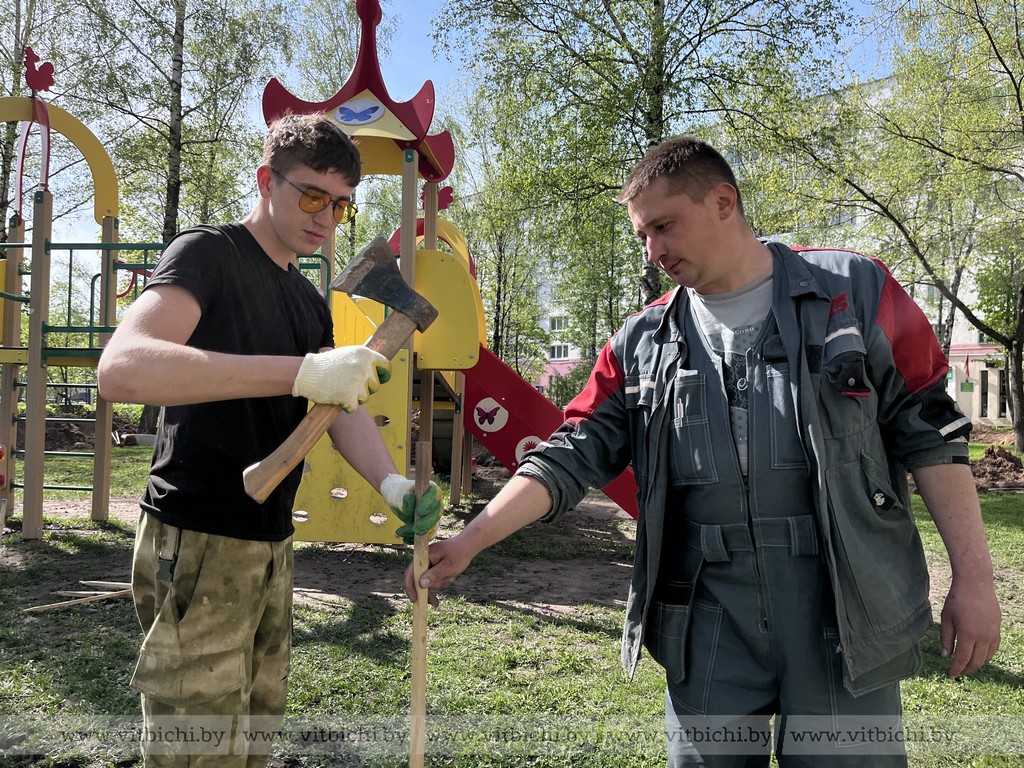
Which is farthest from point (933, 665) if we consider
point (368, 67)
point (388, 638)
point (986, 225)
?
point (986, 225)

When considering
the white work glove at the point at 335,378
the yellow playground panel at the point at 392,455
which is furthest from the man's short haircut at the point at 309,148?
the yellow playground panel at the point at 392,455

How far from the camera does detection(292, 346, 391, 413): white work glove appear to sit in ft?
4.99

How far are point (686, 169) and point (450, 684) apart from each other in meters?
2.83

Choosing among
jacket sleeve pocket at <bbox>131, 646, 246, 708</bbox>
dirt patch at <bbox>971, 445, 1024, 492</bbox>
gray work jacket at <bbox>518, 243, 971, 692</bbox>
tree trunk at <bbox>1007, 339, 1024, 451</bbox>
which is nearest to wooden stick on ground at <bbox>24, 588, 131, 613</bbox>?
jacket sleeve pocket at <bbox>131, 646, 246, 708</bbox>

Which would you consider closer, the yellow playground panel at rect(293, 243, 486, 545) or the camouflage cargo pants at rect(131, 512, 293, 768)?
the camouflage cargo pants at rect(131, 512, 293, 768)

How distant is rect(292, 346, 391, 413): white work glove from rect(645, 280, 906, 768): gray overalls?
0.78 metres

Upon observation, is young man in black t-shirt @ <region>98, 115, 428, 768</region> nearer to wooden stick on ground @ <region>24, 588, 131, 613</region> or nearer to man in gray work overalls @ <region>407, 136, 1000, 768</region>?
man in gray work overalls @ <region>407, 136, 1000, 768</region>

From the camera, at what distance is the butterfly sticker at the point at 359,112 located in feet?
18.7

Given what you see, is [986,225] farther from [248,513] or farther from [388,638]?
[248,513]

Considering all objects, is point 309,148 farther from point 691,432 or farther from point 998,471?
point 998,471

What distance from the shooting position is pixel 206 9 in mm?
15062

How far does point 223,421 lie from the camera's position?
5.90ft

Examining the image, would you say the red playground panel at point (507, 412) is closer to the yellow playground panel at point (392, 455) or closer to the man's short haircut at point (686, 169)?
the yellow playground panel at point (392, 455)

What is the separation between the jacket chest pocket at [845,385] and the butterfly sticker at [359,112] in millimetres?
4911
